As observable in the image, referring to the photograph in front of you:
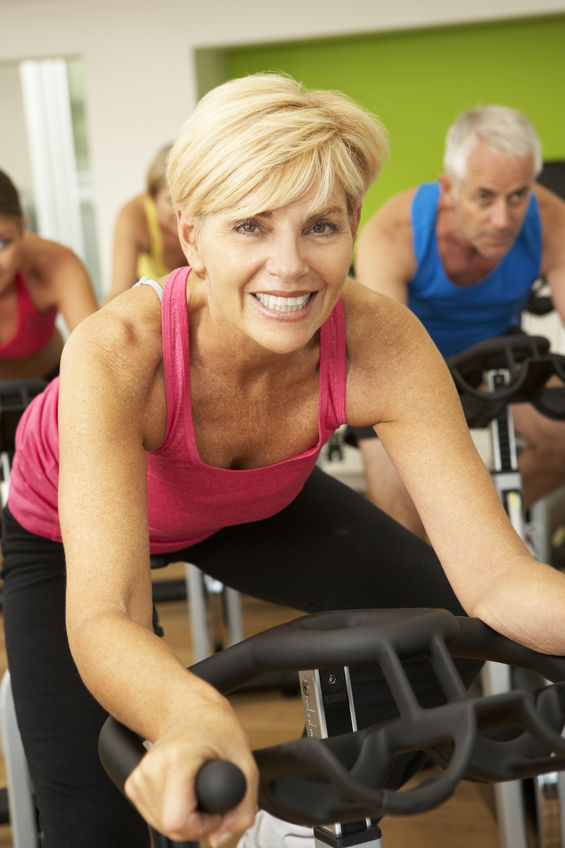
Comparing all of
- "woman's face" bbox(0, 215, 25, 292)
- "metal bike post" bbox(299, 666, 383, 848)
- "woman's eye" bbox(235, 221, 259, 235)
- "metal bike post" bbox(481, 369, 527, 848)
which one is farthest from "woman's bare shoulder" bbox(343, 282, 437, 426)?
"woman's face" bbox(0, 215, 25, 292)

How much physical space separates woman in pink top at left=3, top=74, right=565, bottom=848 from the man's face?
104 cm

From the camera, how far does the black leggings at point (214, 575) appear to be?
1.31 metres

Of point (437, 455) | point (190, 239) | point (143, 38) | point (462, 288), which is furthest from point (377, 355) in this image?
point (143, 38)

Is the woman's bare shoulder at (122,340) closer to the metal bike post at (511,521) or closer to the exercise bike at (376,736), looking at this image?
the exercise bike at (376,736)

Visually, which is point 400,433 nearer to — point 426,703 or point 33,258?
point 426,703

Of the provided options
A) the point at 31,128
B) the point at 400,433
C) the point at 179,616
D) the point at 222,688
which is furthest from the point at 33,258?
the point at 31,128

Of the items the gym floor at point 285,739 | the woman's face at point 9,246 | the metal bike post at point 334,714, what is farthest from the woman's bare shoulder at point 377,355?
the woman's face at point 9,246

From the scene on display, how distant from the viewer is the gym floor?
1.93m

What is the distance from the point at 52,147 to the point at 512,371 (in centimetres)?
648

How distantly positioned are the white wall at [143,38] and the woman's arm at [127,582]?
4.99 meters

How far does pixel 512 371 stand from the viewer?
1.97 m

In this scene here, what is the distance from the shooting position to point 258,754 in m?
0.78

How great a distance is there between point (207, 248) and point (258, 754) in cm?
57

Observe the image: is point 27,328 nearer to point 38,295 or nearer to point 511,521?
point 38,295
